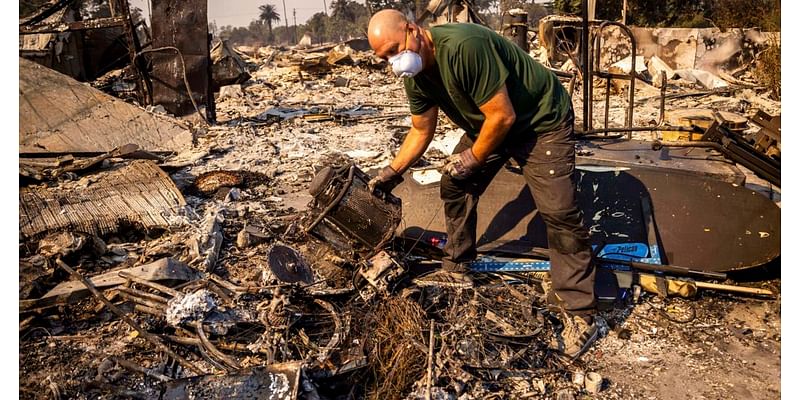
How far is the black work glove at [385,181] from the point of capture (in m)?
3.32

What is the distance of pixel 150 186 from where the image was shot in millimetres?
4977

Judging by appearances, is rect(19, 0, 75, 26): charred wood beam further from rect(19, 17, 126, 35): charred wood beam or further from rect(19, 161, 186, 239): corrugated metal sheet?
rect(19, 161, 186, 239): corrugated metal sheet

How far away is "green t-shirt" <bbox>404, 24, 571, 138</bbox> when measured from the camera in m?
2.83

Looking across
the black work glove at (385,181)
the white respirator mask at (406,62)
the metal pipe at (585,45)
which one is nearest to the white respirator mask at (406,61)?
the white respirator mask at (406,62)

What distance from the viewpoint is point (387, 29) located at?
280cm

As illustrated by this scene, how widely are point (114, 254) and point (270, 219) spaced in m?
1.27

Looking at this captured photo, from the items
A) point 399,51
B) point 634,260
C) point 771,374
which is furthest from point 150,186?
point 771,374

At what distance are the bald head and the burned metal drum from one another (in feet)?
2.57

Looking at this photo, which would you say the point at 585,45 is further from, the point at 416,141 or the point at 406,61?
the point at 406,61

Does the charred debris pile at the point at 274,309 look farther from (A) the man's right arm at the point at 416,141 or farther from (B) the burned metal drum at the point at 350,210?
(A) the man's right arm at the point at 416,141

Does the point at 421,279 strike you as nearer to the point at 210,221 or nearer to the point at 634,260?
the point at 634,260

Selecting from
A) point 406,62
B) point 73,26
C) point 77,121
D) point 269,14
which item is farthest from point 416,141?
point 269,14

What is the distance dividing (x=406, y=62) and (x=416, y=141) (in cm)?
69

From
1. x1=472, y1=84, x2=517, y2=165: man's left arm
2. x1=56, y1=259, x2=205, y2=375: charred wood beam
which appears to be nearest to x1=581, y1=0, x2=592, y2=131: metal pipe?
x1=472, y1=84, x2=517, y2=165: man's left arm
